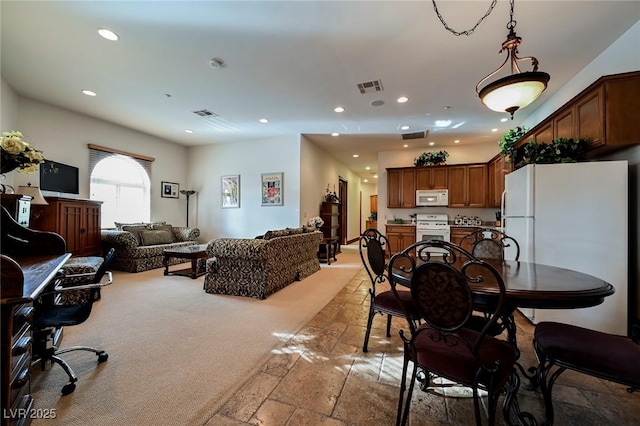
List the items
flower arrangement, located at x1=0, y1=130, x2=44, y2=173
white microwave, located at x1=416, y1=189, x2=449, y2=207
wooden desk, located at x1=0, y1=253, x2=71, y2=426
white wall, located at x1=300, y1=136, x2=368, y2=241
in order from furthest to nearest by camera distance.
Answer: white microwave, located at x1=416, y1=189, x2=449, y2=207 < white wall, located at x1=300, y1=136, x2=368, y2=241 < flower arrangement, located at x1=0, y1=130, x2=44, y2=173 < wooden desk, located at x1=0, y1=253, x2=71, y2=426

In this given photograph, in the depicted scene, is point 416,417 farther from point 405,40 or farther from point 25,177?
point 25,177

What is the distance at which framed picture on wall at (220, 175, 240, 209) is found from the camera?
660 centimetres

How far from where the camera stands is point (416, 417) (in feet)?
4.68

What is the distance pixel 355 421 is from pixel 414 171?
6057 millimetres

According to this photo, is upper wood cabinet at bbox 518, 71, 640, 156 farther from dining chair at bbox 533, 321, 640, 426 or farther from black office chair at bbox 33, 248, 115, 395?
black office chair at bbox 33, 248, 115, 395

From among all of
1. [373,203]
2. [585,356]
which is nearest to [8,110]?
[585,356]

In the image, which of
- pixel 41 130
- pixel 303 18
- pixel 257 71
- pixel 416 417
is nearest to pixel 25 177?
pixel 41 130

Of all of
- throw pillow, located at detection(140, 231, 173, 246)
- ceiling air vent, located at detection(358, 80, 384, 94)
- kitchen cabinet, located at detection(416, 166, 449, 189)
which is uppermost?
ceiling air vent, located at detection(358, 80, 384, 94)

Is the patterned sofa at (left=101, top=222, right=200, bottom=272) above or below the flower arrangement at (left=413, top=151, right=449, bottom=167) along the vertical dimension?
below

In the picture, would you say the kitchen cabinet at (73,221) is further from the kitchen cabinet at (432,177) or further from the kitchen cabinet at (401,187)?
the kitchen cabinet at (432,177)

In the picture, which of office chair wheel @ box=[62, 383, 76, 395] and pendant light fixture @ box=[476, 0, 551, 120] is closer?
office chair wheel @ box=[62, 383, 76, 395]

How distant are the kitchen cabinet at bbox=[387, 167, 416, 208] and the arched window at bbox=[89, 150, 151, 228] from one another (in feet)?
20.2

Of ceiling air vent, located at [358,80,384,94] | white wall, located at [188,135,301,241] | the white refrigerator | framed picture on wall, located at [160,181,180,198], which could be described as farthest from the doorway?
the white refrigerator

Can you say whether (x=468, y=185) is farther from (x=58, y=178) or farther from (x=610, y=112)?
(x=58, y=178)
